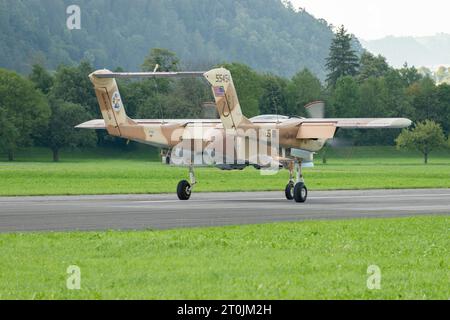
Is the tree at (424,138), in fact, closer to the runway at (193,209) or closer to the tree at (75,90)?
the tree at (75,90)

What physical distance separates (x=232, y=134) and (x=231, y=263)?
24710 mm

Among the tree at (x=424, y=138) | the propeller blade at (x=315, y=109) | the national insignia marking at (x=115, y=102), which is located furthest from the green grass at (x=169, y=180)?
the tree at (x=424, y=138)

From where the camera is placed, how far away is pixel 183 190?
46.8m

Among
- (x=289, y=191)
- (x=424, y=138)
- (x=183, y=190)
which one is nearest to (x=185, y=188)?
(x=183, y=190)

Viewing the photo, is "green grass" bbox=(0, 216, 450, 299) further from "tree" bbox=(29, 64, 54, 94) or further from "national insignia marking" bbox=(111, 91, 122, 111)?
"tree" bbox=(29, 64, 54, 94)

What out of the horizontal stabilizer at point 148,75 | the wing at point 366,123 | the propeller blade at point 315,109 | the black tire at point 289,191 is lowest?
the black tire at point 289,191

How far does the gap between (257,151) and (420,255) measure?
23.4m

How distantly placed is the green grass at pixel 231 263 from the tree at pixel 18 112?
417ft

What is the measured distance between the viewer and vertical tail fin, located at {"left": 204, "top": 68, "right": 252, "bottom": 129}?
43.6 meters

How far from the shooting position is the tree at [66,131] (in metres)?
158

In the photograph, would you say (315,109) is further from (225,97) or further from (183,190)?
(183,190)

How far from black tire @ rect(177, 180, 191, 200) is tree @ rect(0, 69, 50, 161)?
352 ft

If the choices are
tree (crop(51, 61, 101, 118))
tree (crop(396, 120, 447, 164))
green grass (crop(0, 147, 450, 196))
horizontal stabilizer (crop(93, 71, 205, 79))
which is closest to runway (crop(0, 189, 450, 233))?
horizontal stabilizer (crop(93, 71, 205, 79))
